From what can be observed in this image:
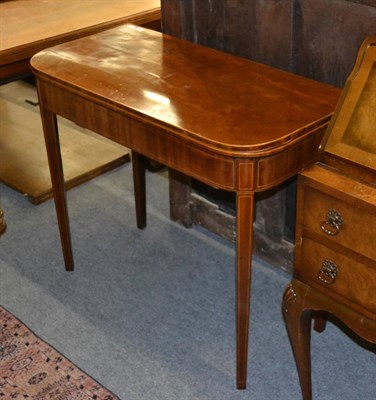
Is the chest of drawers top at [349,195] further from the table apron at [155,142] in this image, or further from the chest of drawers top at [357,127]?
the table apron at [155,142]

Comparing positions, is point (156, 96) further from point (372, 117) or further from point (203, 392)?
point (203, 392)

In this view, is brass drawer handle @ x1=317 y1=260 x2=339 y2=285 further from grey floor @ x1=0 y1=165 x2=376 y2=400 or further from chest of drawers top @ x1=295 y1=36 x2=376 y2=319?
grey floor @ x1=0 y1=165 x2=376 y2=400

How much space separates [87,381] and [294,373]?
71 centimetres

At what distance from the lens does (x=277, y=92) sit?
2211mm

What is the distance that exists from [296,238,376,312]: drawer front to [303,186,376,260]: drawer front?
0.05 metres

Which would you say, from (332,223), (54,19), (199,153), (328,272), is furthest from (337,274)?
(54,19)

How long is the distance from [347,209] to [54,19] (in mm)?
1903

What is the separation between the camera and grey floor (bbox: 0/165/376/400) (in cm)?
245

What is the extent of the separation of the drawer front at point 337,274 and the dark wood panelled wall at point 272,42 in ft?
2.31

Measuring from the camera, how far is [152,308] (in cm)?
278

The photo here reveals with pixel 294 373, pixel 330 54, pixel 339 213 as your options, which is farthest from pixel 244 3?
pixel 294 373

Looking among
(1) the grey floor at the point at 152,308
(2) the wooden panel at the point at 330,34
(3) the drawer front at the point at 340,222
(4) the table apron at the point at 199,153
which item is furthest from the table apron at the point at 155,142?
(1) the grey floor at the point at 152,308

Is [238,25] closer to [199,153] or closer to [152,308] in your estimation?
[199,153]

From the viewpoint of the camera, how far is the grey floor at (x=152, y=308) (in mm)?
2445
